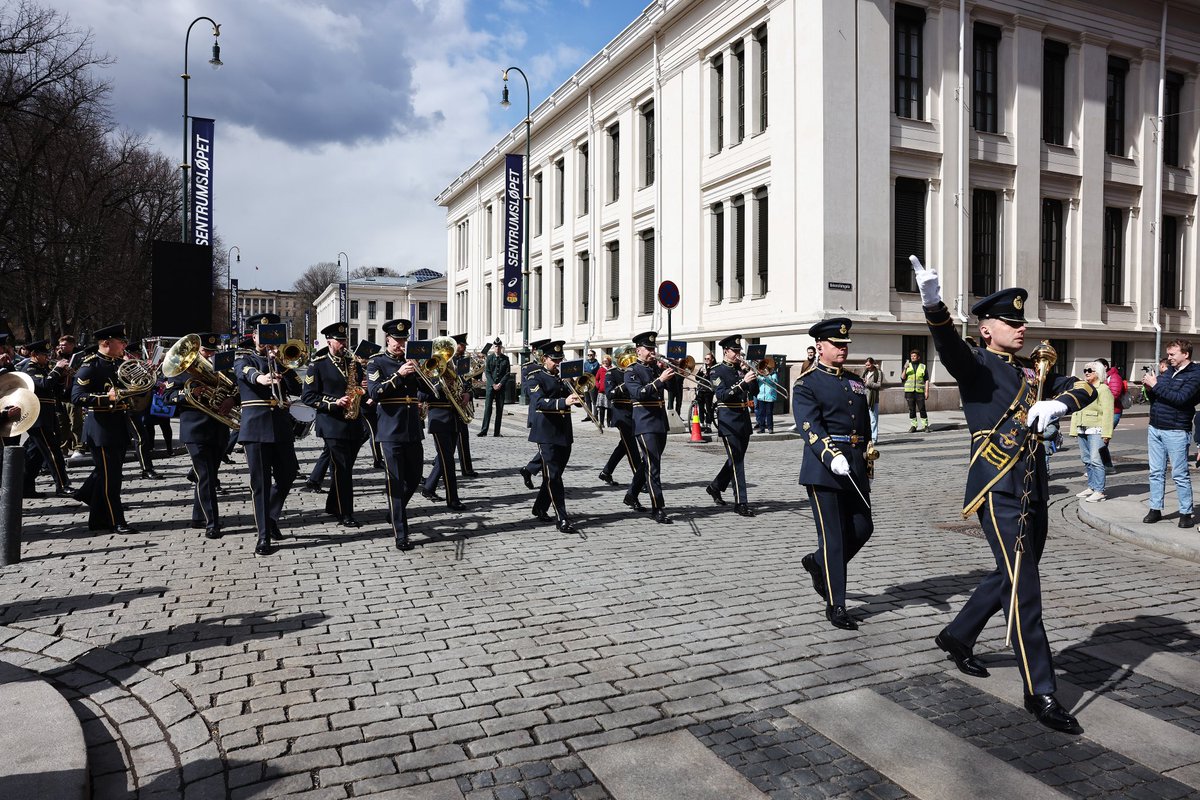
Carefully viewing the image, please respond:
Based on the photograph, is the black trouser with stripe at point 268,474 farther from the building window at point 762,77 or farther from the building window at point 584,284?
the building window at point 584,284

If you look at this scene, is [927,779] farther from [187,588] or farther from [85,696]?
[187,588]

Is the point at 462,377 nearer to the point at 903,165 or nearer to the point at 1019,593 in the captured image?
the point at 1019,593

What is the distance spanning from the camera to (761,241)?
1085 inches

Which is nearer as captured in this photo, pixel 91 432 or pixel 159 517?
pixel 91 432

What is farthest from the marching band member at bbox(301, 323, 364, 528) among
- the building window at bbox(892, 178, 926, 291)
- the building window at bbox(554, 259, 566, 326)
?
the building window at bbox(554, 259, 566, 326)

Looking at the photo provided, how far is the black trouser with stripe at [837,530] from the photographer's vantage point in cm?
575

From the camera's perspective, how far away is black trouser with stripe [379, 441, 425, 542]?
8398 mm

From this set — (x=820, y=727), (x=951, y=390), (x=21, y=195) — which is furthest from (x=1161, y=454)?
(x=21, y=195)

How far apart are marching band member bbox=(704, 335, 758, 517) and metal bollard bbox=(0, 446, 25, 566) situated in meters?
6.98

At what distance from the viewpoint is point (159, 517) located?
9.86 m

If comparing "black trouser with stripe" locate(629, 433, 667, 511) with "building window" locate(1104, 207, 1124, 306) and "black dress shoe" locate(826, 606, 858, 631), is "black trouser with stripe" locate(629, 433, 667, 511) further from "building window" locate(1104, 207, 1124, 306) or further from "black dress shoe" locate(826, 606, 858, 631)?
"building window" locate(1104, 207, 1124, 306)

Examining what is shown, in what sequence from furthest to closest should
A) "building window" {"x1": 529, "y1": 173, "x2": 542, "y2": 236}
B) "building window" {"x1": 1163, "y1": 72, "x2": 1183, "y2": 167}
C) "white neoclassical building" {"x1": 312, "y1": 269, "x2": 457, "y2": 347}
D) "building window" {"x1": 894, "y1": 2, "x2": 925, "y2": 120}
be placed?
"white neoclassical building" {"x1": 312, "y1": 269, "x2": 457, "y2": 347}, "building window" {"x1": 529, "y1": 173, "x2": 542, "y2": 236}, "building window" {"x1": 1163, "y1": 72, "x2": 1183, "y2": 167}, "building window" {"x1": 894, "y1": 2, "x2": 925, "y2": 120}

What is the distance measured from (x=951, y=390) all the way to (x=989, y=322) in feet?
77.1

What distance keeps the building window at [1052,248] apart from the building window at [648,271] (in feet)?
45.7
